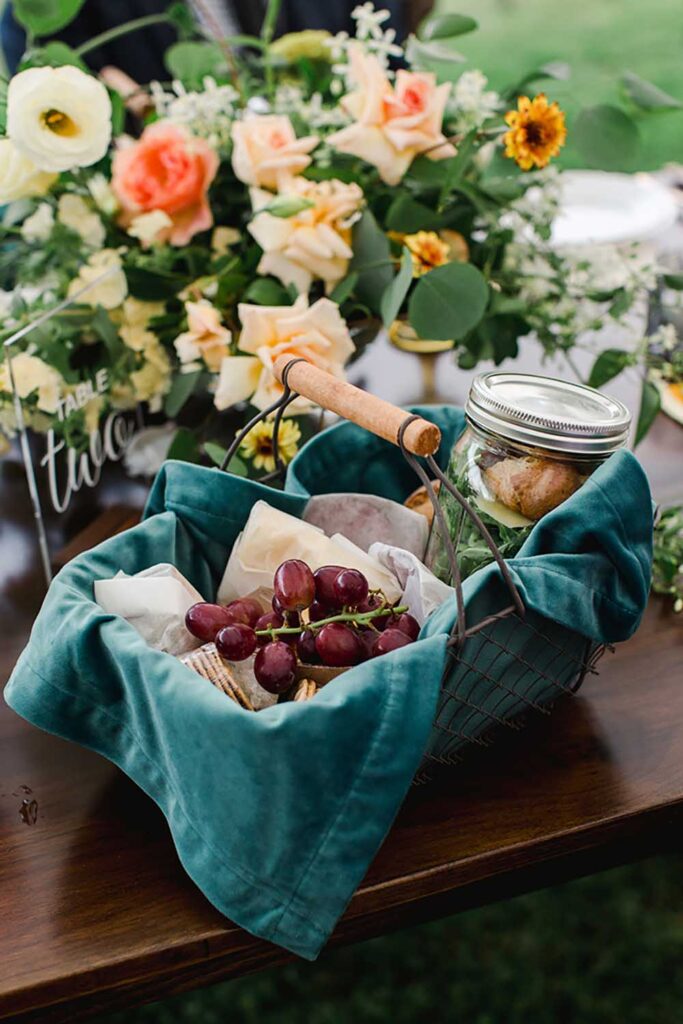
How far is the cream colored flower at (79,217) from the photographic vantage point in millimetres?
905

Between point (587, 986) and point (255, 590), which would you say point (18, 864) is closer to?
point (255, 590)

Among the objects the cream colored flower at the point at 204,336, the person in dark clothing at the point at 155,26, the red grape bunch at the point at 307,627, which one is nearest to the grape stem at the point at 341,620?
the red grape bunch at the point at 307,627

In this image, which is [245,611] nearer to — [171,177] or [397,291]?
[397,291]

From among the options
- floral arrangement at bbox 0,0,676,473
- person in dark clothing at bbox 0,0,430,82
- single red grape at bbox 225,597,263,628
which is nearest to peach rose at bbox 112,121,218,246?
floral arrangement at bbox 0,0,676,473

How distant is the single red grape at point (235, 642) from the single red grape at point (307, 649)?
0.02m

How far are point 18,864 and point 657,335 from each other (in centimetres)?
69

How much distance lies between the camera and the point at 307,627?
0.49m

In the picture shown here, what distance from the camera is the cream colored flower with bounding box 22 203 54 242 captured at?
2.96ft

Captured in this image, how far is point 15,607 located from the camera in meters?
0.73

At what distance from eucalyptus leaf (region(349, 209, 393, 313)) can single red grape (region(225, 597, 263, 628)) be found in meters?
0.39

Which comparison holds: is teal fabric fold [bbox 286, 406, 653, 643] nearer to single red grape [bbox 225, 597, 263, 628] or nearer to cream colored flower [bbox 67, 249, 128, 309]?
single red grape [bbox 225, 597, 263, 628]

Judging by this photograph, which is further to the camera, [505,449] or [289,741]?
[505,449]

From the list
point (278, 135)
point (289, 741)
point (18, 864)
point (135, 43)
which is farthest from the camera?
point (135, 43)

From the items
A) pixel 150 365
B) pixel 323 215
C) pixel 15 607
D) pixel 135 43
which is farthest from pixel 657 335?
pixel 135 43
